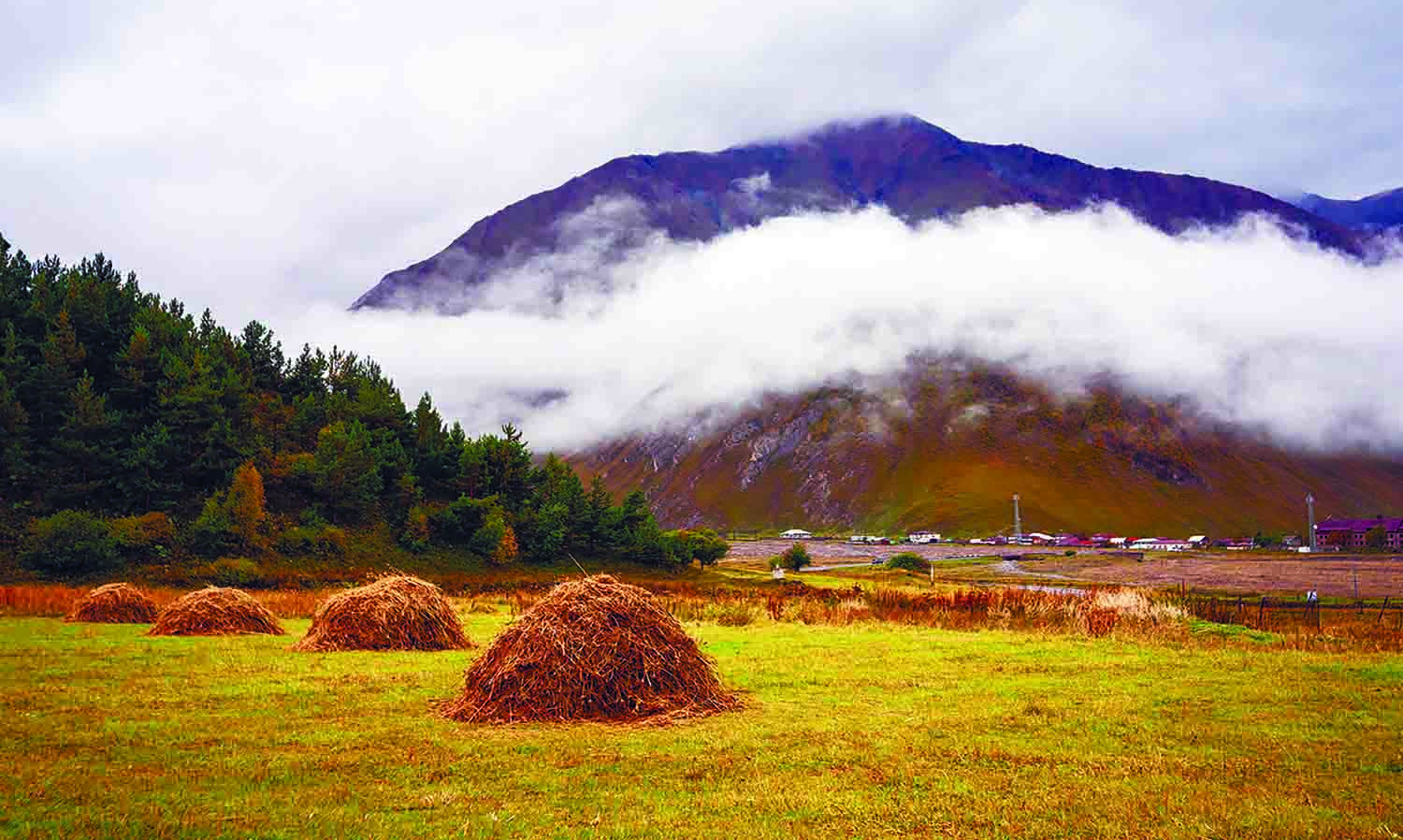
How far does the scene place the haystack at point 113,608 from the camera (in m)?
33.4

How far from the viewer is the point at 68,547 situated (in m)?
59.2

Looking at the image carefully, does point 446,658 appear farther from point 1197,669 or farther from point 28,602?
point 28,602

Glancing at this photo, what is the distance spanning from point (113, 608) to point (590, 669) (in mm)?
26345

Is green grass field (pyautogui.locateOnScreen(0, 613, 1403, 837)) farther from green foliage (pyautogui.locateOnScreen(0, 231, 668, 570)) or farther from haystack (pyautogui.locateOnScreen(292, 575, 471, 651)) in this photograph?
green foliage (pyautogui.locateOnScreen(0, 231, 668, 570))

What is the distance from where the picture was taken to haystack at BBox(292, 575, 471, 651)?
2517 cm

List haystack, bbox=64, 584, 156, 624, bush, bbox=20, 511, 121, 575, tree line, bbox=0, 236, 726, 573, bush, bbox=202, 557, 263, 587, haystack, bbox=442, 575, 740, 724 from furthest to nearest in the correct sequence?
tree line, bbox=0, 236, 726, 573 < bush, bbox=202, 557, 263, 587 < bush, bbox=20, 511, 121, 575 < haystack, bbox=64, 584, 156, 624 < haystack, bbox=442, 575, 740, 724

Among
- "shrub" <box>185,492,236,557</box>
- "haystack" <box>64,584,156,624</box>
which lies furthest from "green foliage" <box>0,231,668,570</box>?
"haystack" <box>64,584,156,624</box>

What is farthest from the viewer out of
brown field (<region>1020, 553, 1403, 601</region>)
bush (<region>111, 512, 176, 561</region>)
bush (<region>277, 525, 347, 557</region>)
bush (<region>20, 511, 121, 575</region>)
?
brown field (<region>1020, 553, 1403, 601</region>)

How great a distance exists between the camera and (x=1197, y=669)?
2153 centimetres

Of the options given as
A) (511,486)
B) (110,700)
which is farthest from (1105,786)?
(511,486)

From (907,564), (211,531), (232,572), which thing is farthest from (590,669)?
(907,564)

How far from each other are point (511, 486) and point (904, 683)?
273ft

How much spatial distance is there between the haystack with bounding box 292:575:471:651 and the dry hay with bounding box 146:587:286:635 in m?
5.31

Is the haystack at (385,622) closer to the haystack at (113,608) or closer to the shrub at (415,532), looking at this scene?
the haystack at (113,608)
